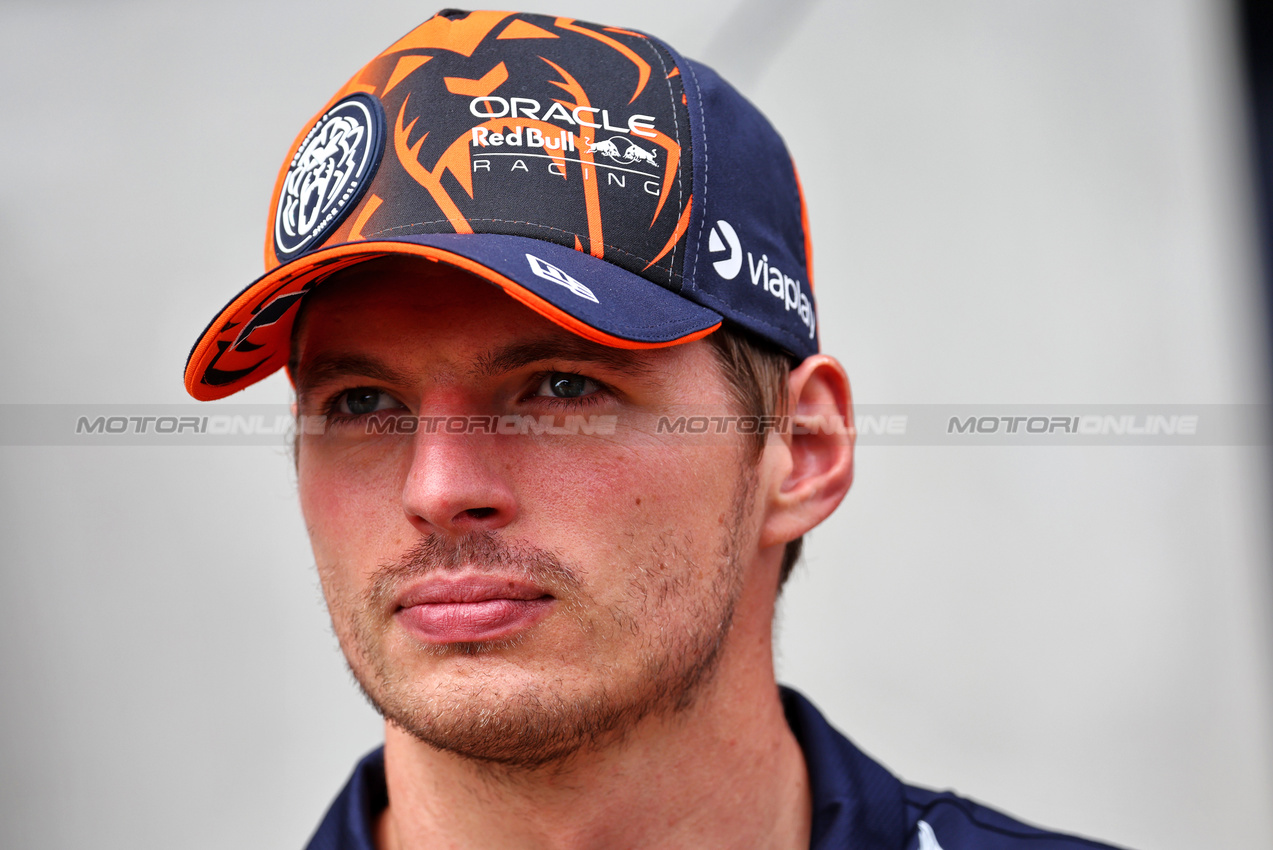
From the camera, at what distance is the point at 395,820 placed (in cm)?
125

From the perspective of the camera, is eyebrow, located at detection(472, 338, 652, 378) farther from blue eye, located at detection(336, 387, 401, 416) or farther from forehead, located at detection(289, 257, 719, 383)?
blue eye, located at detection(336, 387, 401, 416)

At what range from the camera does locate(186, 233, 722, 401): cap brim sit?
0.89 meters

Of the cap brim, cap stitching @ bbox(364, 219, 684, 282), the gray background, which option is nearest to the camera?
the cap brim

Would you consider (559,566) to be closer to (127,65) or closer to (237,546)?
(237,546)

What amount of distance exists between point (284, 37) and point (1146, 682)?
2218 mm

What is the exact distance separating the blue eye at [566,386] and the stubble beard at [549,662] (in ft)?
0.56

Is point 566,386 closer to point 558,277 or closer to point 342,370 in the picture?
→ point 558,277

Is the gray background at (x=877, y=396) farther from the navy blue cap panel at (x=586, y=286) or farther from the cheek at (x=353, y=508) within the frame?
the navy blue cap panel at (x=586, y=286)

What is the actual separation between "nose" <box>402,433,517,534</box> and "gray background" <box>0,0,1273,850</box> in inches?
43.6

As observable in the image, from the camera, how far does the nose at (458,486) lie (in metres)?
0.94

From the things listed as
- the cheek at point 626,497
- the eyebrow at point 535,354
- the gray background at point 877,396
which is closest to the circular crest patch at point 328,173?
the eyebrow at point 535,354

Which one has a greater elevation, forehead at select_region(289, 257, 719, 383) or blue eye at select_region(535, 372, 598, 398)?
forehead at select_region(289, 257, 719, 383)

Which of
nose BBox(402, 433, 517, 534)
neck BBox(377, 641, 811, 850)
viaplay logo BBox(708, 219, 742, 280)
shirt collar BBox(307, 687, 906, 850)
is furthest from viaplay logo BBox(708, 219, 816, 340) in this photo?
shirt collar BBox(307, 687, 906, 850)

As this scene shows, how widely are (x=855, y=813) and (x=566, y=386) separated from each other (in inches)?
26.9
